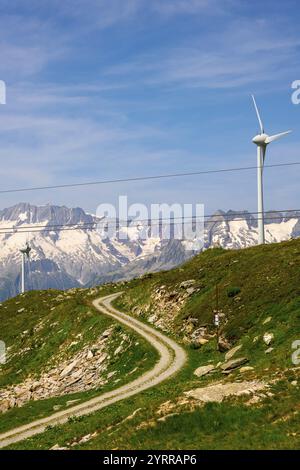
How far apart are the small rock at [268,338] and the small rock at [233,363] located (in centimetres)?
448

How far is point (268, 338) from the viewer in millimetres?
61750

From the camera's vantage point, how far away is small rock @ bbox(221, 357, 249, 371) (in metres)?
56.3

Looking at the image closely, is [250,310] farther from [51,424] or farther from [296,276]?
[51,424]

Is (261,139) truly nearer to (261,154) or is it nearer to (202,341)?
(261,154)

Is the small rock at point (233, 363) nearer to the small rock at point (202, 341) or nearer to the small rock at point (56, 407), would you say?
the small rock at point (202, 341)

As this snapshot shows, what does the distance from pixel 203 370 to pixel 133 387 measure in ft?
26.0

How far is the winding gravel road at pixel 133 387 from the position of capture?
52.1 metres

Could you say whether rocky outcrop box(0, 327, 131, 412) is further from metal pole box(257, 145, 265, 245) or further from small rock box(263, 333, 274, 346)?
metal pole box(257, 145, 265, 245)

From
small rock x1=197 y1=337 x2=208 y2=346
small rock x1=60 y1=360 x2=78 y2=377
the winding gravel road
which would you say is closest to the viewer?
the winding gravel road

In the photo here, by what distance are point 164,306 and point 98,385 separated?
26.7 metres

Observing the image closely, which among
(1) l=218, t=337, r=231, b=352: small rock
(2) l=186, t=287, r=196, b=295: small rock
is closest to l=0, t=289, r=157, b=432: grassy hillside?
(1) l=218, t=337, r=231, b=352: small rock

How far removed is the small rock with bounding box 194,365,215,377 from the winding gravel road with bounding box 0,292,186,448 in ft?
11.3

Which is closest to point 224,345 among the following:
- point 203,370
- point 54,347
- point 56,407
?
point 203,370

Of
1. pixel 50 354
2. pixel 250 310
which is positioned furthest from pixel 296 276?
pixel 50 354
